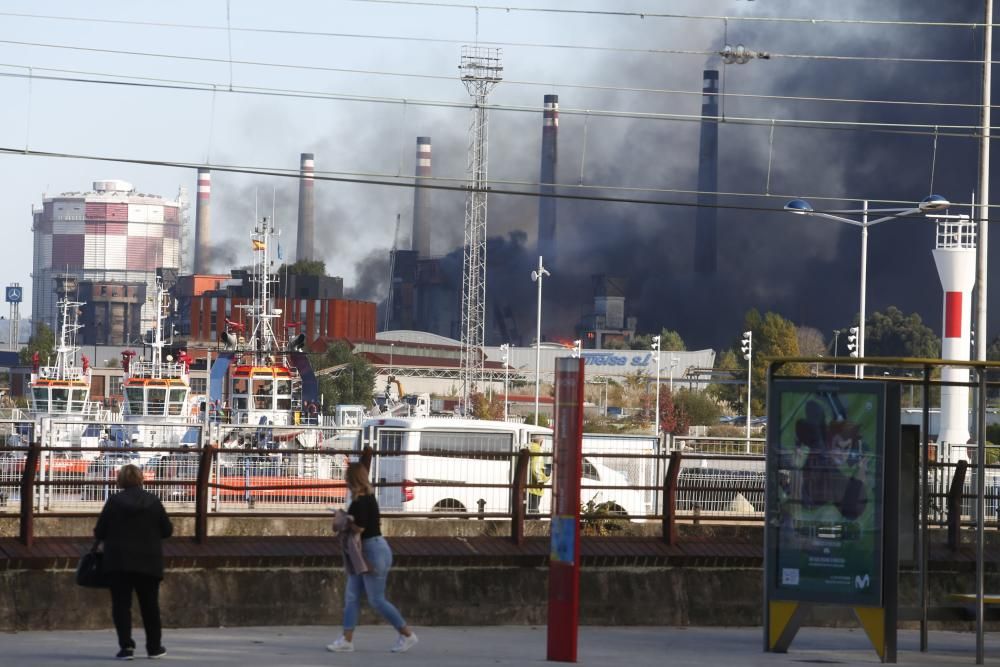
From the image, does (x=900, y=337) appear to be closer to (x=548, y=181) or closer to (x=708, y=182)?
(x=708, y=182)

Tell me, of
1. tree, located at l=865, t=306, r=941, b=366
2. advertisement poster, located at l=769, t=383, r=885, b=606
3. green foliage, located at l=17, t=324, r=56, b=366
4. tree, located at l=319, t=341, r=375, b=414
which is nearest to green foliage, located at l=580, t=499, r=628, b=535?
advertisement poster, located at l=769, t=383, r=885, b=606

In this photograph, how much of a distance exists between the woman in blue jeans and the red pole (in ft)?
4.64

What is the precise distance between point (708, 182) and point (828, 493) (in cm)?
16070

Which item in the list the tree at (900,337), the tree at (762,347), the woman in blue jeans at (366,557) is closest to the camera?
the woman in blue jeans at (366,557)

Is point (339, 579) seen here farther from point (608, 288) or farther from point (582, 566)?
point (608, 288)

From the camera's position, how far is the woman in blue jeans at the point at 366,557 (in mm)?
12766

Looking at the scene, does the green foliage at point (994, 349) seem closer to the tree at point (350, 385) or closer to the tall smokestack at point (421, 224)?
the tree at point (350, 385)

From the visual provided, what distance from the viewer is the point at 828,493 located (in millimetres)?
13531

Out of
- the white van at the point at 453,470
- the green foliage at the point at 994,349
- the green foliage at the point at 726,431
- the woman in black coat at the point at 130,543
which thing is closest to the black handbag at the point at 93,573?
the woman in black coat at the point at 130,543

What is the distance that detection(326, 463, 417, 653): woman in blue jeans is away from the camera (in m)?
12.8

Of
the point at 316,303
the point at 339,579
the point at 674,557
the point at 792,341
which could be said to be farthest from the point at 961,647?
the point at 316,303

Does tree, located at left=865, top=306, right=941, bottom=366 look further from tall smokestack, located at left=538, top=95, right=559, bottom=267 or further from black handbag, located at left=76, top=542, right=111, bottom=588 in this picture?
black handbag, located at left=76, top=542, right=111, bottom=588

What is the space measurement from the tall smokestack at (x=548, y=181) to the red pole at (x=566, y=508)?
150751mm

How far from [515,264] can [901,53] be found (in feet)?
179
